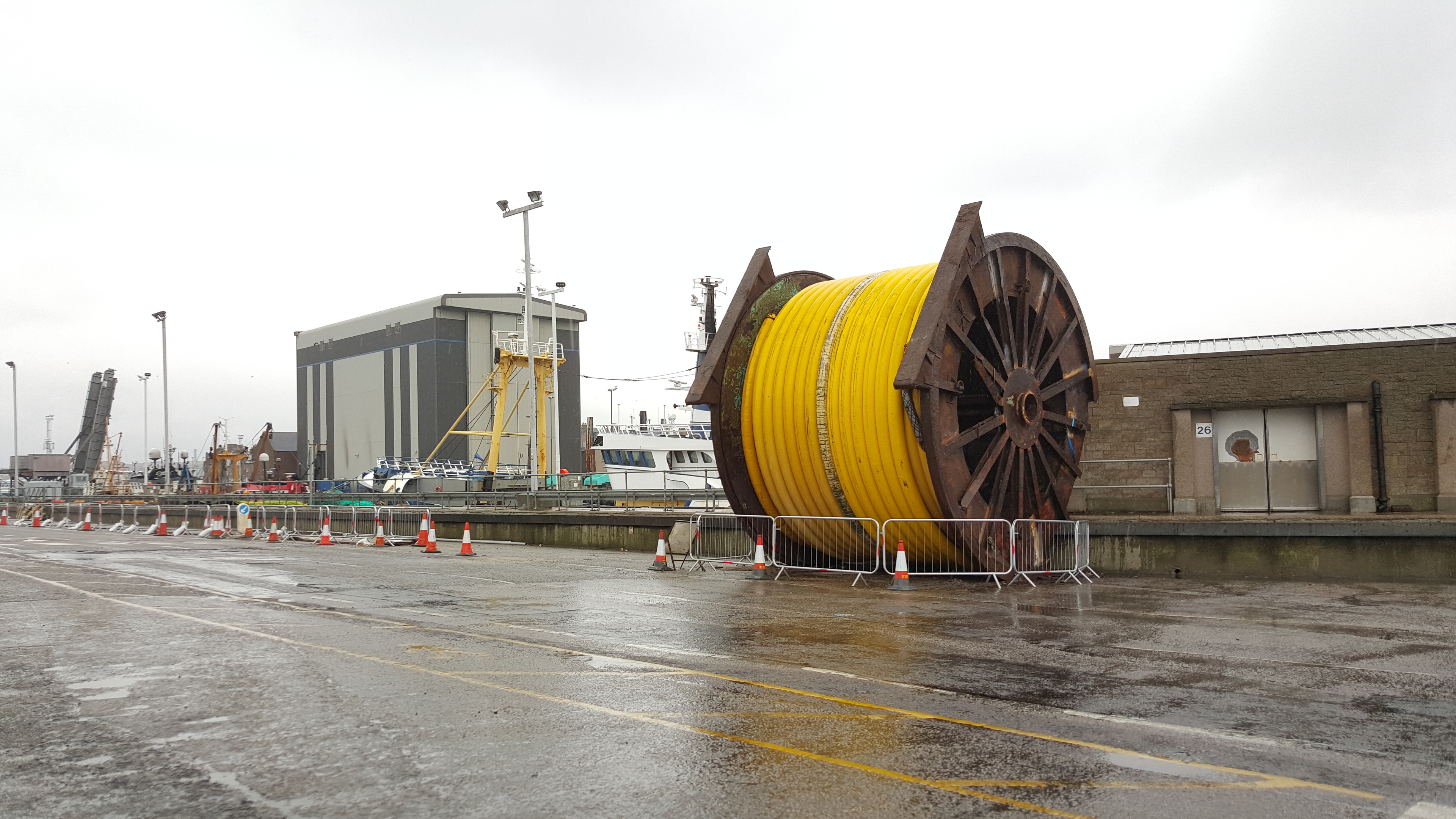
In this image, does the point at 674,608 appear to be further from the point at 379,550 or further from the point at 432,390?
the point at 432,390

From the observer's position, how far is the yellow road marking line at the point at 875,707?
4516 millimetres

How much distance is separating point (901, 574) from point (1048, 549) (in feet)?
9.26

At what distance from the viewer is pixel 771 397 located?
14.2 meters

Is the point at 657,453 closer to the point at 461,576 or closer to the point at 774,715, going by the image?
the point at 461,576

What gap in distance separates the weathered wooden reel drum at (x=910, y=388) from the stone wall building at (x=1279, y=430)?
8.73 ft

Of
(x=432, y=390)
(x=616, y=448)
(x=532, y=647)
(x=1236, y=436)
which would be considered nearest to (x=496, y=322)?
(x=432, y=390)

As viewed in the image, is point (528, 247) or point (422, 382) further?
point (422, 382)

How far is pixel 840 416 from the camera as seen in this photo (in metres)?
13.3

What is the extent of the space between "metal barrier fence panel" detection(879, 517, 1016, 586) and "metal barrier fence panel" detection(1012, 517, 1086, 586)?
213 mm

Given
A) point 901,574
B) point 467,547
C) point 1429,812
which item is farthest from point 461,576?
point 1429,812

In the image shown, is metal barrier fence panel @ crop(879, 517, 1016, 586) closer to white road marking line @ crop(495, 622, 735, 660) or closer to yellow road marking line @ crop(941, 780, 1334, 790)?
white road marking line @ crop(495, 622, 735, 660)

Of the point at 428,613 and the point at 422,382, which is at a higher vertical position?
the point at 422,382

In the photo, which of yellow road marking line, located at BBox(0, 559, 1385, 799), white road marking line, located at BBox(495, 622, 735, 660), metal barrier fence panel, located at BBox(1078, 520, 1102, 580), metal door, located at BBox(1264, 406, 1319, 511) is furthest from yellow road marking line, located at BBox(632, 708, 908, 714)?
metal door, located at BBox(1264, 406, 1319, 511)

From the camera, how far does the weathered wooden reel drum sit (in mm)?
12883
